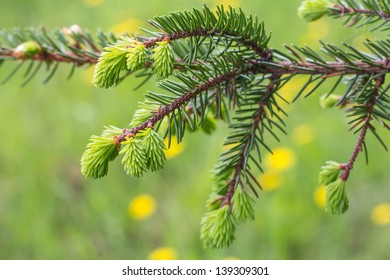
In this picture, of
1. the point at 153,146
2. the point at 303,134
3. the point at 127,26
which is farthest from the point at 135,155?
the point at 127,26

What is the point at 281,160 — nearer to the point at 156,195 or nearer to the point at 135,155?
the point at 156,195

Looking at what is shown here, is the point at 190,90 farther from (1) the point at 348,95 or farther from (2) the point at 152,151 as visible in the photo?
(1) the point at 348,95

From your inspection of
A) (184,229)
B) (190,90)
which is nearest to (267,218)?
(184,229)

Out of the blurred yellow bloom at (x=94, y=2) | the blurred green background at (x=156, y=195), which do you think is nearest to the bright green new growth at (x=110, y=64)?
the blurred green background at (x=156, y=195)

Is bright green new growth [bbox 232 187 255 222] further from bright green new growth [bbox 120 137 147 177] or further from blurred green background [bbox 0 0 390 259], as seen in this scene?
blurred green background [bbox 0 0 390 259]

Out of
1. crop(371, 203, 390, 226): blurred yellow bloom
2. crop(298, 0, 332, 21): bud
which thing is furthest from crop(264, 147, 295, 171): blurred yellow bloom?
crop(298, 0, 332, 21): bud

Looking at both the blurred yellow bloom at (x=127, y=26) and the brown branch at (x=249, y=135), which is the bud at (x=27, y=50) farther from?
the blurred yellow bloom at (x=127, y=26)
